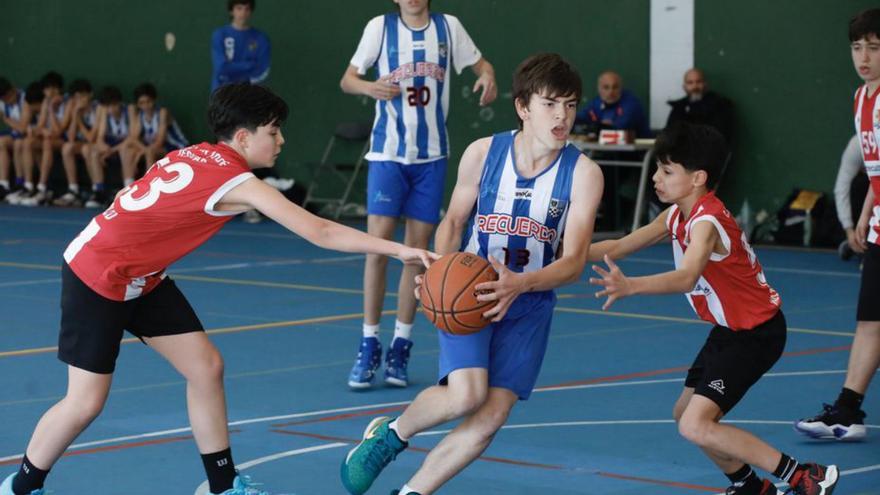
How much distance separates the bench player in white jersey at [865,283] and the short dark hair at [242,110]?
266 centimetres

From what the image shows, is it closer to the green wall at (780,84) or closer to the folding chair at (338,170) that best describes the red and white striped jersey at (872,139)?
the green wall at (780,84)

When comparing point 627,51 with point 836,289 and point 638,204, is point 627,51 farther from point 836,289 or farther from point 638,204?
point 836,289

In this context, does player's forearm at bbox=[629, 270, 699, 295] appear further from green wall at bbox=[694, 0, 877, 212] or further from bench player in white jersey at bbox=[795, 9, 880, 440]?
green wall at bbox=[694, 0, 877, 212]

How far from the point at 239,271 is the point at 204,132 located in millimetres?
6927

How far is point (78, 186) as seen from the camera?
20.0 m

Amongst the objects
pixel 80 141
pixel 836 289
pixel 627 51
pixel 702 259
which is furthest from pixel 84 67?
pixel 702 259

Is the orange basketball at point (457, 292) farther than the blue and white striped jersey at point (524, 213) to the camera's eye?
No

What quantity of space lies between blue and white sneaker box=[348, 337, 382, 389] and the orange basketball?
98.5 inches

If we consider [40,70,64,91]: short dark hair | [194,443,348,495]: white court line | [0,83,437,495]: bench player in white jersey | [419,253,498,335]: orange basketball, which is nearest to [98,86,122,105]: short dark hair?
[40,70,64,91]: short dark hair

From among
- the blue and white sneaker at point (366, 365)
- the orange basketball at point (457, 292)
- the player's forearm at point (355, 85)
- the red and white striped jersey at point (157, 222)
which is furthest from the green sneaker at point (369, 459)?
the player's forearm at point (355, 85)

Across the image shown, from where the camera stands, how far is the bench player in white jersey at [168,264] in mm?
4855

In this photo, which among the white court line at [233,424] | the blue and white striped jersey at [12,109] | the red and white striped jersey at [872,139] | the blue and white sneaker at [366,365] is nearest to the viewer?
the white court line at [233,424]

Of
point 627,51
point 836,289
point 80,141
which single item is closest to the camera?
point 836,289

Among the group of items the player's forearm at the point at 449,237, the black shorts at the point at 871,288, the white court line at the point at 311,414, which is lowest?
the white court line at the point at 311,414
